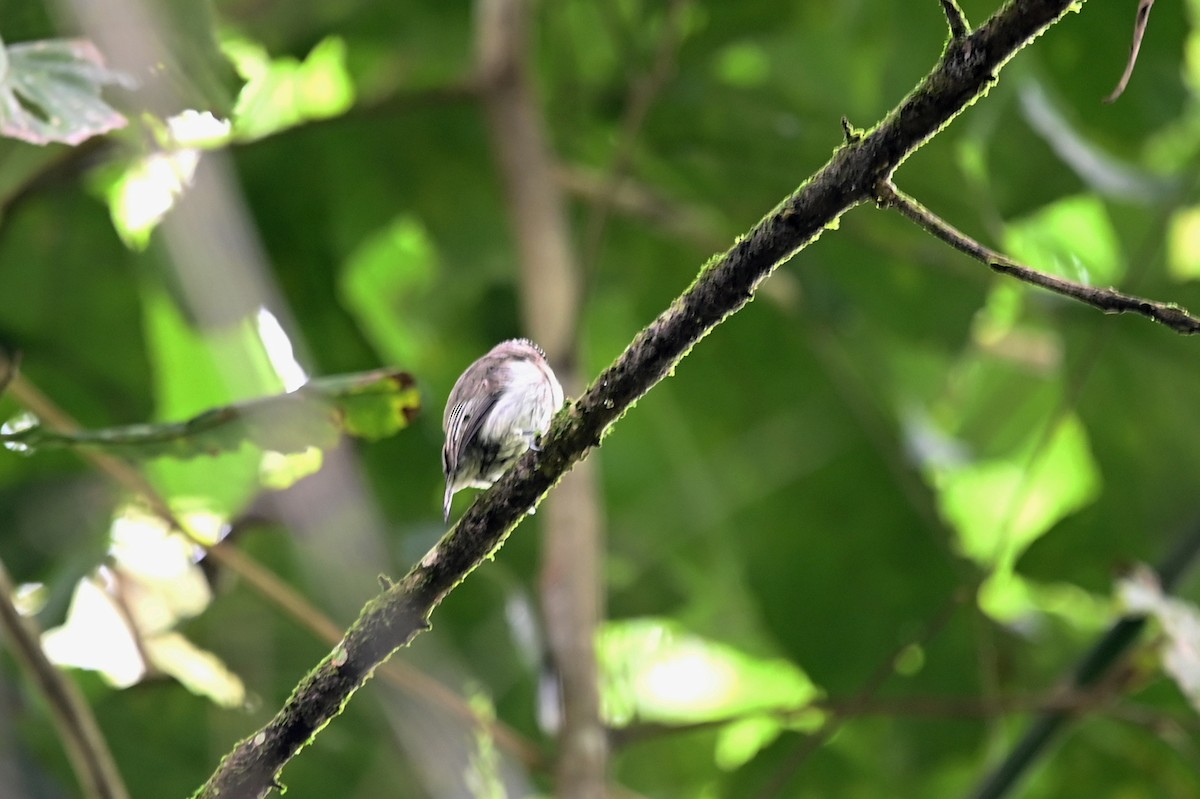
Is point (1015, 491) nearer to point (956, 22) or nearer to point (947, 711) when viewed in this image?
point (947, 711)

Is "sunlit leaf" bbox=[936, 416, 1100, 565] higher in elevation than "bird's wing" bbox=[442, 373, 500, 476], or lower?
higher

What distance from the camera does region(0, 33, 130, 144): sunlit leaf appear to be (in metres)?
1.64

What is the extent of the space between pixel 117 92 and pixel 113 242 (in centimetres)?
81

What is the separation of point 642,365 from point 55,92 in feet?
3.26

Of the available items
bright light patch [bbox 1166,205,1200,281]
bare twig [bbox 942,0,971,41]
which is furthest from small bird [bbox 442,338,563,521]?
bright light patch [bbox 1166,205,1200,281]

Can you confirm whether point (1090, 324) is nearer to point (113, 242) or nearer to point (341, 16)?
point (341, 16)

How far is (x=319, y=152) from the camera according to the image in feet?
10.7

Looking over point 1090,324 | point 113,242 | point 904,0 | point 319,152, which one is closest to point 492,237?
point 319,152

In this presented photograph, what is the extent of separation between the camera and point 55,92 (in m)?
1.73

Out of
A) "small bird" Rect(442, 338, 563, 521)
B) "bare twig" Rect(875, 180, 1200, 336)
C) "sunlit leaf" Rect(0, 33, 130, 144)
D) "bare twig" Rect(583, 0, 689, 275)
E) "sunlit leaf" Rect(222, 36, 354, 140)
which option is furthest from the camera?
"sunlit leaf" Rect(222, 36, 354, 140)

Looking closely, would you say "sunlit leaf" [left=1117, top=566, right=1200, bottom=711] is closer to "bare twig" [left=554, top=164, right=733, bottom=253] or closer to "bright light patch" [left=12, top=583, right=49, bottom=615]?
"bare twig" [left=554, top=164, right=733, bottom=253]

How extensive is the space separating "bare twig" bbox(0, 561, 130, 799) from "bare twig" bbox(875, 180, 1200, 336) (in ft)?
4.82

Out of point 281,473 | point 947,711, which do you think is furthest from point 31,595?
point 947,711

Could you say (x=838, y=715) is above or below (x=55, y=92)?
below
